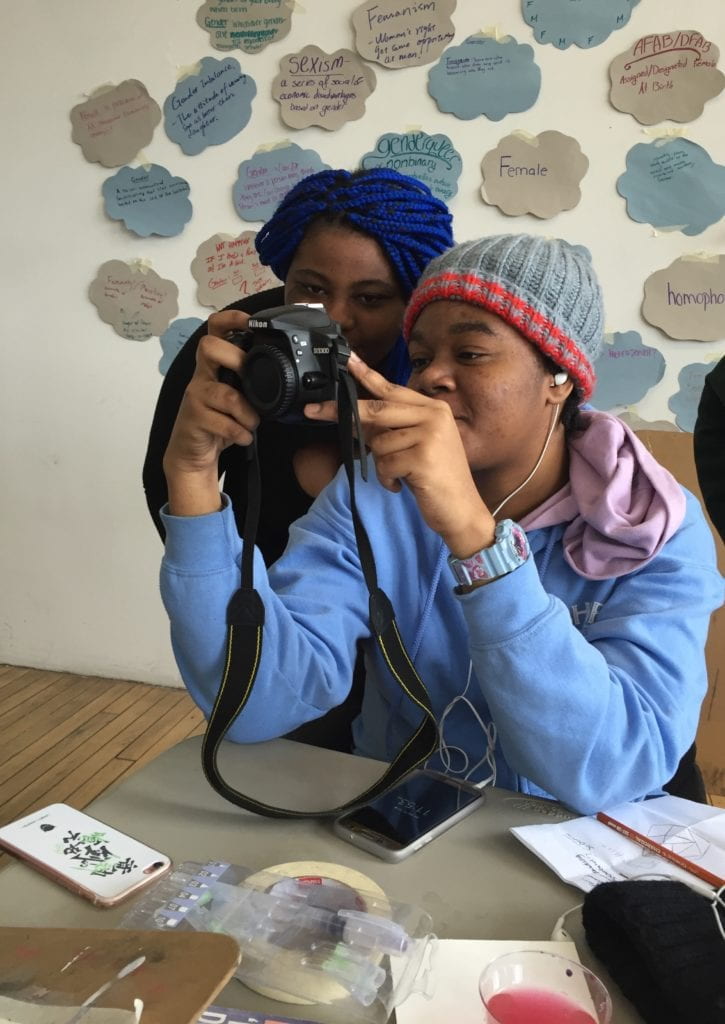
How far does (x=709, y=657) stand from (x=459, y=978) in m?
1.06

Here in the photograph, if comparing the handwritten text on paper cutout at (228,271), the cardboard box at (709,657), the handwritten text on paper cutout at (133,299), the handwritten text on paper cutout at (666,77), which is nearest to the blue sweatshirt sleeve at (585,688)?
the cardboard box at (709,657)

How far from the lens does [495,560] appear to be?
79cm

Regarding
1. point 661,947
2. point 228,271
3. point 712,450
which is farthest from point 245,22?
point 661,947

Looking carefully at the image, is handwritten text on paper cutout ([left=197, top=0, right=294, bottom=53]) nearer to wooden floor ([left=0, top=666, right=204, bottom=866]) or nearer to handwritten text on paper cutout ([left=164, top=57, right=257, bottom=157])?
handwritten text on paper cutout ([left=164, top=57, right=257, bottom=157])

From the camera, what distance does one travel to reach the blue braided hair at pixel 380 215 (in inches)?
43.2

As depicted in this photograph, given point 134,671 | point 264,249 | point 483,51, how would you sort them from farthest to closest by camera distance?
point 134,671
point 483,51
point 264,249

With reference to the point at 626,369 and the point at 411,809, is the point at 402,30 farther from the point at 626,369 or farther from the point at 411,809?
the point at 411,809

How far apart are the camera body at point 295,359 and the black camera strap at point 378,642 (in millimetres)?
21

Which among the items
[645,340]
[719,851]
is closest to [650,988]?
[719,851]

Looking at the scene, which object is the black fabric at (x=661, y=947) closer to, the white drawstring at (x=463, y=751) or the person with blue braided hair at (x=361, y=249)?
the white drawstring at (x=463, y=751)

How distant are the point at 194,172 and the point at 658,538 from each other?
1.98m

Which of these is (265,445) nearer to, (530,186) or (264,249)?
(264,249)

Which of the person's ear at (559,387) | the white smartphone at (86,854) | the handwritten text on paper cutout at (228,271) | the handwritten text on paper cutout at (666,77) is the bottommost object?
the white smartphone at (86,854)

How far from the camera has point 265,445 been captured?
1.32 meters
